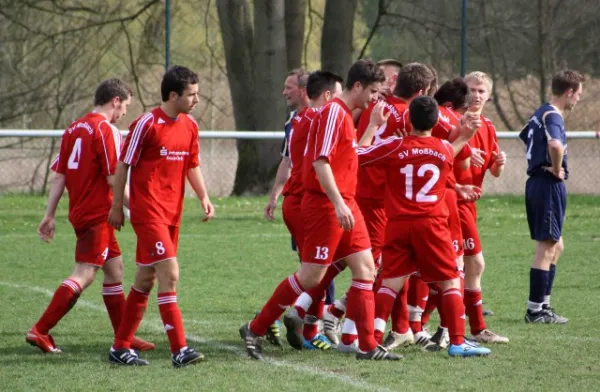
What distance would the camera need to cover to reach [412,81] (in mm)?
7531

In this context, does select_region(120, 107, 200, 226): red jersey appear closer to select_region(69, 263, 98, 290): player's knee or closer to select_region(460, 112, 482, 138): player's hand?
select_region(69, 263, 98, 290): player's knee

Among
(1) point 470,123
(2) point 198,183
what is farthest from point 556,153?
(2) point 198,183

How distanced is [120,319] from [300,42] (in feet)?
47.5

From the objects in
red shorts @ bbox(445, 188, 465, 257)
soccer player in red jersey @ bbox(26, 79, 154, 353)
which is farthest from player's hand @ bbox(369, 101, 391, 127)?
soccer player in red jersey @ bbox(26, 79, 154, 353)

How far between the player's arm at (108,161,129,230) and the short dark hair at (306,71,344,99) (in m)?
1.59

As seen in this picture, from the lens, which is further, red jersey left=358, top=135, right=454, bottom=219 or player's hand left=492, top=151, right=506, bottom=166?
player's hand left=492, top=151, right=506, bottom=166

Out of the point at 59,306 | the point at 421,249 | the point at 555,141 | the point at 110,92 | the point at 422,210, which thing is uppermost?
the point at 110,92

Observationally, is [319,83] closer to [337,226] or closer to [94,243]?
[337,226]

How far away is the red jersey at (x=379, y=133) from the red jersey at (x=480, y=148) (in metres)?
0.62

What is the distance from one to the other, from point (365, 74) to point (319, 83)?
721mm

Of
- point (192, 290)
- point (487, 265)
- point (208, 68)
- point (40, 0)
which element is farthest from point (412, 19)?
point (192, 290)

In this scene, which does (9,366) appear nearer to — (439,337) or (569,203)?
(439,337)

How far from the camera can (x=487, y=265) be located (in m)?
12.0

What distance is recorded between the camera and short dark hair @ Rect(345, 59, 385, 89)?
22.9ft
